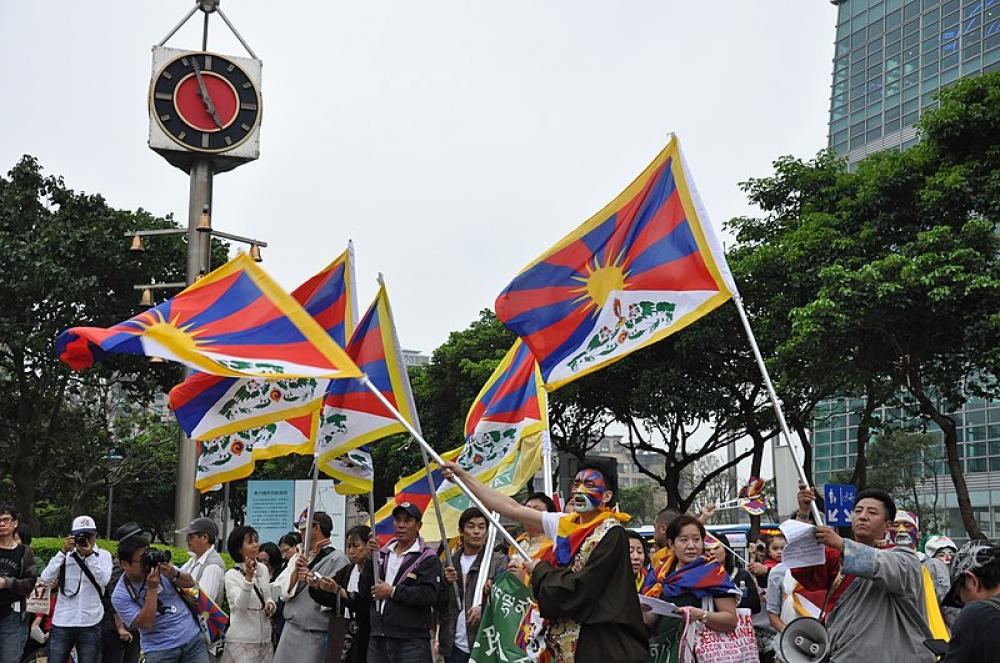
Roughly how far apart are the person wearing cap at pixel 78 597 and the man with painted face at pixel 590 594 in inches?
222

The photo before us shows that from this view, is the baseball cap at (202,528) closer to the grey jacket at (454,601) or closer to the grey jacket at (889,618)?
the grey jacket at (454,601)

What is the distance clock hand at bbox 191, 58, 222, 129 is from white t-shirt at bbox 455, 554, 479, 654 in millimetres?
16478

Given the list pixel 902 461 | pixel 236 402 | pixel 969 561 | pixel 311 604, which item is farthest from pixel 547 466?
pixel 902 461

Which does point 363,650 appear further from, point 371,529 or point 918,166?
point 918,166

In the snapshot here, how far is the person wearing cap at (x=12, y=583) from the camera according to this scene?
970cm

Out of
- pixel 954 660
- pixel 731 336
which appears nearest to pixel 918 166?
pixel 731 336

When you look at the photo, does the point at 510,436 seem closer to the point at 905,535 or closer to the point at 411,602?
the point at 411,602

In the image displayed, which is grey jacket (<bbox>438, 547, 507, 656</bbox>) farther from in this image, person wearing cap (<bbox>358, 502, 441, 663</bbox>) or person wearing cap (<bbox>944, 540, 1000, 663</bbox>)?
person wearing cap (<bbox>944, 540, 1000, 663</bbox>)

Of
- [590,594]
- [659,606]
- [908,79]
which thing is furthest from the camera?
[908,79]

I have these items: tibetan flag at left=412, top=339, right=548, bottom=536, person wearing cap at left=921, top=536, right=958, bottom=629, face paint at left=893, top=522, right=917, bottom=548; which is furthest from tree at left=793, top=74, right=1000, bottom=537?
face paint at left=893, top=522, right=917, bottom=548

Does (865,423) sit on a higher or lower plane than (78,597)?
higher

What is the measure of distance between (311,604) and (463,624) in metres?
1.31

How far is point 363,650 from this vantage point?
941 cm

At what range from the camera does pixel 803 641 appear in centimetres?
619
